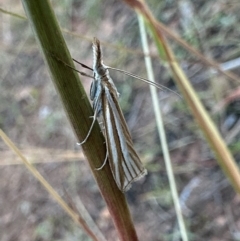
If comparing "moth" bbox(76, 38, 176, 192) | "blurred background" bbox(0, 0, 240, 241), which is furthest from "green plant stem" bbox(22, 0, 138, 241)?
"blurred background" bbox(0, 0, 240, 241)

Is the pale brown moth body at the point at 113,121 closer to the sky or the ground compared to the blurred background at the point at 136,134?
closer to the ground

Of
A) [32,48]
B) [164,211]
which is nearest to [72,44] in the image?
[32,48]

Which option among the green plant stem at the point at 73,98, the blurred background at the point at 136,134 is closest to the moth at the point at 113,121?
the green plant stem at the point at 73,98

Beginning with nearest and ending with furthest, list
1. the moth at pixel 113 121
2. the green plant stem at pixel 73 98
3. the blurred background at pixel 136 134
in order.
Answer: the green plant stem at pixel 73 98
the moth at pixel 113 121
the blurred background at pixel 136 134

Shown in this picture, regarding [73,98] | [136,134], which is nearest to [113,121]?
[73,98]

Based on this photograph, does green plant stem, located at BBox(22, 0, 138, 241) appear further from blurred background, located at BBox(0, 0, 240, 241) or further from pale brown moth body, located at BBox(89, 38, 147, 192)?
blurred background, located at BBox(0, 0, 240, 241)

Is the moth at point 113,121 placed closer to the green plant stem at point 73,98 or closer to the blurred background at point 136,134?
the green plant stem at point 73,98

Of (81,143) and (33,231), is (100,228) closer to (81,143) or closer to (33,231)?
(33,231)
